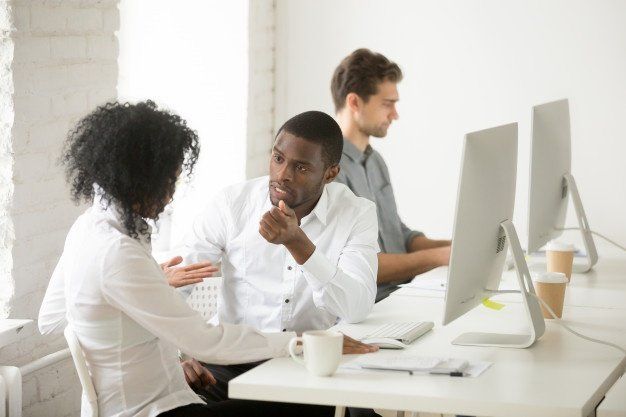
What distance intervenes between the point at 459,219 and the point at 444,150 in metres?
2.60

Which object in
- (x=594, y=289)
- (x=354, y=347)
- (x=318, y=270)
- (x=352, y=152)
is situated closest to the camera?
(x=354, y=347)

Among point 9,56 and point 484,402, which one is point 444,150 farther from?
point 484,402

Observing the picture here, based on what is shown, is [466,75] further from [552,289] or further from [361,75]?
[552,289]

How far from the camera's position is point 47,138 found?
2.71 meters

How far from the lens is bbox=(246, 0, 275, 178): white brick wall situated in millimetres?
4379

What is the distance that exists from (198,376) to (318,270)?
1.31ft

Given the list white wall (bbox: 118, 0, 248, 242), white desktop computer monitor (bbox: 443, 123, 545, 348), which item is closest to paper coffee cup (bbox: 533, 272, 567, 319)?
white desktop computer monitor (bbox: 443, 123, 545, 348)

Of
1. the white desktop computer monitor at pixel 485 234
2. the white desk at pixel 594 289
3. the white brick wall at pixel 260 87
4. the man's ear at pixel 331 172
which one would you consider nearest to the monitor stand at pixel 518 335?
the white desktop computer monitor at pixel 485 234

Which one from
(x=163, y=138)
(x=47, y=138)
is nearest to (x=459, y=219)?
(x=163, y=138)

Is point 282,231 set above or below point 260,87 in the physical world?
below

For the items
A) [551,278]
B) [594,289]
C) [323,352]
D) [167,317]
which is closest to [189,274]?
[167,317]

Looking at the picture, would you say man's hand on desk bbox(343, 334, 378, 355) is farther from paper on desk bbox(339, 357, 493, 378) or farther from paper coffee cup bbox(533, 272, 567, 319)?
paper coffee cup bbox(533, 272, 567, 319)

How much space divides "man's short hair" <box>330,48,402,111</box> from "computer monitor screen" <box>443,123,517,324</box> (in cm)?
132

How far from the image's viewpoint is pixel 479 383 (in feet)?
6.14
